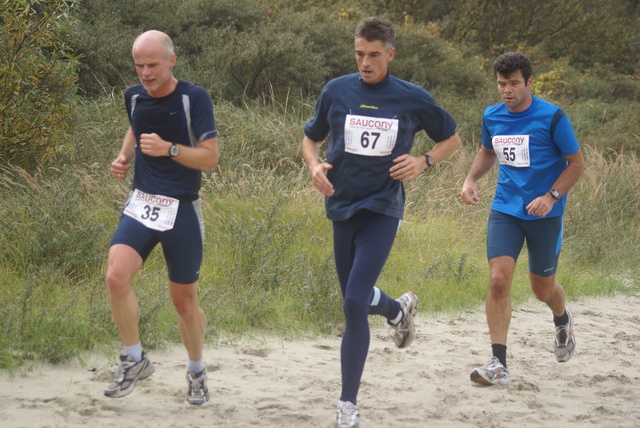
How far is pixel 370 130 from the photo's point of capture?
466cm

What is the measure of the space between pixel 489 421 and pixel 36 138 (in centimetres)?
607

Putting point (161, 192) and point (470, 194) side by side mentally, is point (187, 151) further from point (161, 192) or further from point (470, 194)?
point (470, 194)

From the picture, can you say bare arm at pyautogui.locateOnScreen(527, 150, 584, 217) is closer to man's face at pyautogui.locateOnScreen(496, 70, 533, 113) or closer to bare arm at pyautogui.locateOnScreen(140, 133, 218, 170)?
man's face at pyautogui.locateOnScreen(496, 70, 533, 113)

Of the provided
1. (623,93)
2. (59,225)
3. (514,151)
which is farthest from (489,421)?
(623,93)

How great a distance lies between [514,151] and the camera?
18.6ft

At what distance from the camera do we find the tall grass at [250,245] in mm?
6082

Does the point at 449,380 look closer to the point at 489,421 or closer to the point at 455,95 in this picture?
the point at 489,421

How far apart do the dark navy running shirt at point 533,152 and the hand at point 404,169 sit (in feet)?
4.38

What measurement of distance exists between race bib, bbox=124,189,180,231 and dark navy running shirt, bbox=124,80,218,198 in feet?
0.11

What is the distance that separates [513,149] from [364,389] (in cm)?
185

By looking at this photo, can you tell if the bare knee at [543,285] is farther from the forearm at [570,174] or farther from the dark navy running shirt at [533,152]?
the forearm at [570,174]

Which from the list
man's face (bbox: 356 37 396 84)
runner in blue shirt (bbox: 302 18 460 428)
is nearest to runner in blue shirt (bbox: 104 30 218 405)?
runner in blue shirt (bbox: 302 18 460 428)

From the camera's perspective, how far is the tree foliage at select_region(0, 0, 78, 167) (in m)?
8.59

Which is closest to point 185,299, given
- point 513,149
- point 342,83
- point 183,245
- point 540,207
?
point 183,245
